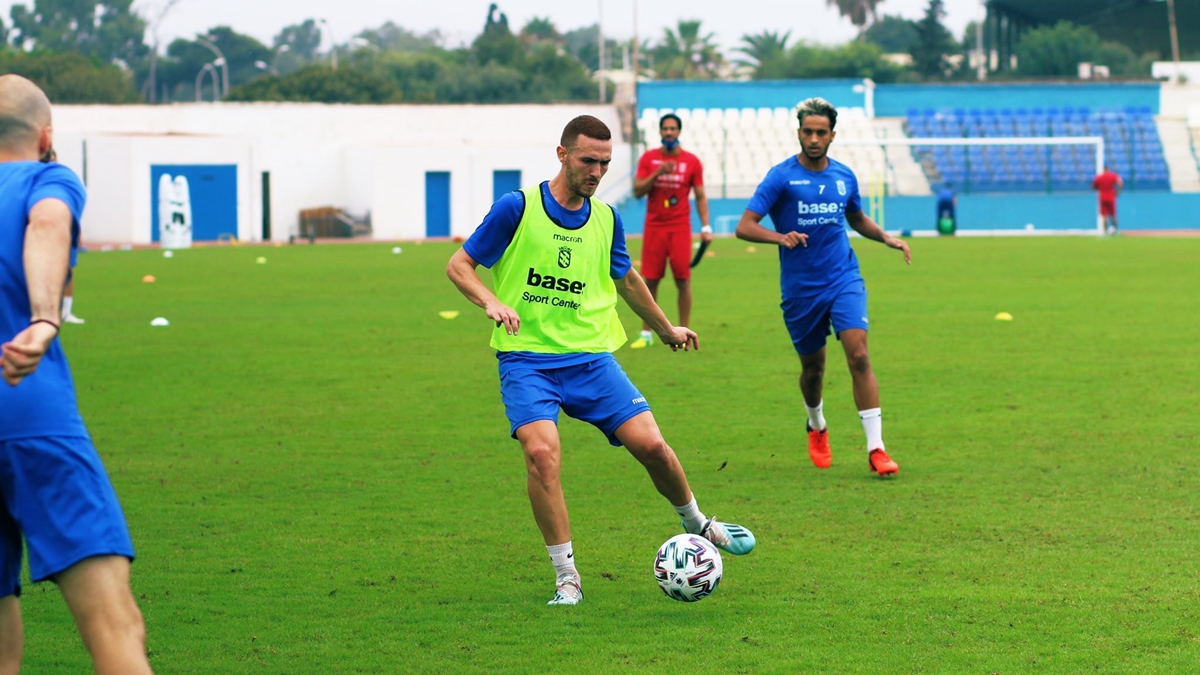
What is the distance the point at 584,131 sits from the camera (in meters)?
5.75

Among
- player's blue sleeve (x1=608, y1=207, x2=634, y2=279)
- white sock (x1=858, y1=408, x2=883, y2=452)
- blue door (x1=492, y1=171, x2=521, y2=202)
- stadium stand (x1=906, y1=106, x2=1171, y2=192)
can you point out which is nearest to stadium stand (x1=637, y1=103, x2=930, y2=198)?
stadium stand (x1=906, y1=106, x2=1171, y2=192)

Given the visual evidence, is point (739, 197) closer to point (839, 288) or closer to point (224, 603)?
point (839, 288)

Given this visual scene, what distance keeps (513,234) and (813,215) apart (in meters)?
3.23

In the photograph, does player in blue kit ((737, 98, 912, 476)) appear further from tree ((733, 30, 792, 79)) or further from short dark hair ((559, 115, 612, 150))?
tree ((733, 30, 792, 79))

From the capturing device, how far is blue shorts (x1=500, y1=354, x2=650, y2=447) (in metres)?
5.87

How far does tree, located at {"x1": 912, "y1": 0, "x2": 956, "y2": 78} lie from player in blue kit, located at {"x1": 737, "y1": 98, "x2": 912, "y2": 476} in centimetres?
7438

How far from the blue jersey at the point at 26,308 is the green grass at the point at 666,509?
1693mm

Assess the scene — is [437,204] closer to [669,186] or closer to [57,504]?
[669,186]

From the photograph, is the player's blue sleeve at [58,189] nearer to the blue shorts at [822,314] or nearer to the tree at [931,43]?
the blue shorts at [822,314]

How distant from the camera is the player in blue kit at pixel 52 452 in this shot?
11.5 ft

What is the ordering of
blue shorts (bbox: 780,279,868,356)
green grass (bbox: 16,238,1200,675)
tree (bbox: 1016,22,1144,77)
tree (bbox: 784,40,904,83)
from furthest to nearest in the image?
tree (bbox: 784,40,904,83) → tree (bbox: 1016,22,1144,77) → blue shorts (bbox: 780,279,868,356) → green grass (bbox: 16,238,1200,675)

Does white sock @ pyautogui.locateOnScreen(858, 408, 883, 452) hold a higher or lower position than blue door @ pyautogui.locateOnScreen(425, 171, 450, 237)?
lower

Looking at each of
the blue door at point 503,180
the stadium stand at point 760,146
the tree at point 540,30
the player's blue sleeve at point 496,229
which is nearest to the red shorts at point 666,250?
the player's blue sleeve at point 496,229

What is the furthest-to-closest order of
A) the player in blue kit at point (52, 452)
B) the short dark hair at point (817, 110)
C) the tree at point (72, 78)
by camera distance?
the tree at point (72, 78)
the short dark hair at point (817, 110)
the player in blue kit at point (52, 452)
